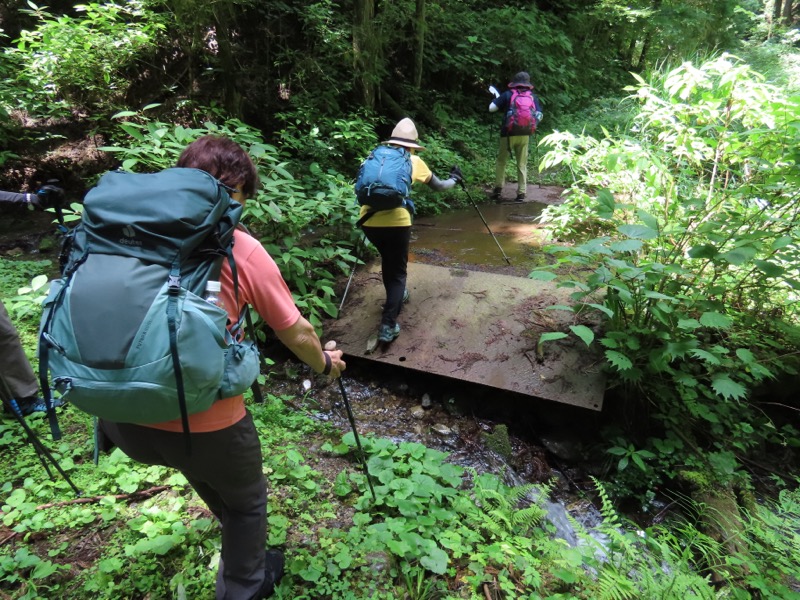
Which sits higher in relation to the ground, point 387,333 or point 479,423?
point 387,333

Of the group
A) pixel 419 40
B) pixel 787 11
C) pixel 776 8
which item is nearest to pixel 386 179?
pixel 419 40

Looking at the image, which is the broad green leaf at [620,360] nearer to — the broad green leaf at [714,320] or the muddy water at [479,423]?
the broad green leaf at [714,320]

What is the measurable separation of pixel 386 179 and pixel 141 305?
2647mm

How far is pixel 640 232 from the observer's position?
131 inches

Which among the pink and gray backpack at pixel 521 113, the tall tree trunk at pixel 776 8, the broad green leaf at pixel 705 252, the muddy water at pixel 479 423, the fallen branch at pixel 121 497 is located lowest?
the muddy water at pixel 479 423

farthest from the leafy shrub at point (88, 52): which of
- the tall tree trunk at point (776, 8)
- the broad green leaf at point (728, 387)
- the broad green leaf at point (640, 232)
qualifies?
the tall tree trunk at point (776, 8)

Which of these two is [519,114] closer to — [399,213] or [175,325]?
[399,213]

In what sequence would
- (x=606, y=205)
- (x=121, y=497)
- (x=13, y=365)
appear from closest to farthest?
(x=121, y=497), (x=13, y=365), (x=606, y=205)

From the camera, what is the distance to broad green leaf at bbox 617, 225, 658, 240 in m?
3.30

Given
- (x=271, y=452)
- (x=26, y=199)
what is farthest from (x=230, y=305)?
(x=271, y=452)

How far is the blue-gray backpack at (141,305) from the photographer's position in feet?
4.56

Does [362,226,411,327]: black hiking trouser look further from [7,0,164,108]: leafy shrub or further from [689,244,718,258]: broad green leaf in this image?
[7,0,164,108]: leafy shrub

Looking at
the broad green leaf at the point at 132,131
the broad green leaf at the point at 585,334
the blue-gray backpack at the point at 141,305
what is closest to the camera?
the blue-gray backpack at the point at 141,305

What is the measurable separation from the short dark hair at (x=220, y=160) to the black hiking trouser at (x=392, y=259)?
234 cm
